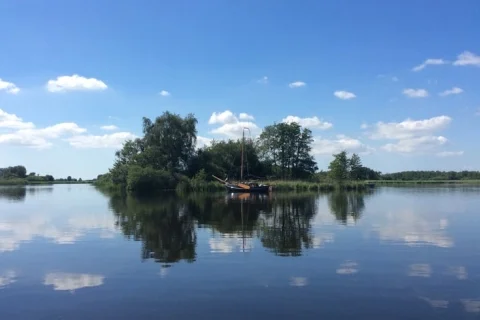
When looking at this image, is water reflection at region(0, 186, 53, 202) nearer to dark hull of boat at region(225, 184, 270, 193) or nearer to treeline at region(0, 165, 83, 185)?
dark hull of boat at region(225, 184, 270, 193)

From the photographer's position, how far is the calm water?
9.88 metres

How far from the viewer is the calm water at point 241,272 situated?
9.88 metres

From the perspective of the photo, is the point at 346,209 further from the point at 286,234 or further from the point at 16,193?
the point at 16,193

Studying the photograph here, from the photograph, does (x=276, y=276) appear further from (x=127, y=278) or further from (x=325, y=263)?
(x=127, y=278)

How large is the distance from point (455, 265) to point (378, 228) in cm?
960

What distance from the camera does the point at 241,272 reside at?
13398 millimetres

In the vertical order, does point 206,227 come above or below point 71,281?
above

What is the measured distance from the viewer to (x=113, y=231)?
926 inches

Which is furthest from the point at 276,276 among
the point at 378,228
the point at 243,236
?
the point at 378,228

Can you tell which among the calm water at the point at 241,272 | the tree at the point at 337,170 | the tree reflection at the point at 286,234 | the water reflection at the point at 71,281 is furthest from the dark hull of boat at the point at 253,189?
the water reflection at the point at 71,281

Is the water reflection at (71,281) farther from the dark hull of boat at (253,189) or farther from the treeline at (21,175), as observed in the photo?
the treeline at (21,175)

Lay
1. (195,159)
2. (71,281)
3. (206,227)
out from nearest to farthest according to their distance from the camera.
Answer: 1. (71,281)
2. (206,227)
3. (195,159)

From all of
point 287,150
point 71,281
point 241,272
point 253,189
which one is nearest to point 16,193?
point 253,189

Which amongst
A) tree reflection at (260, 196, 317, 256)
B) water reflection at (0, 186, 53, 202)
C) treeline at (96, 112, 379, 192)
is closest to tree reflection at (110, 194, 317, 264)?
tree reflection at (260, 196, 317, 256)
